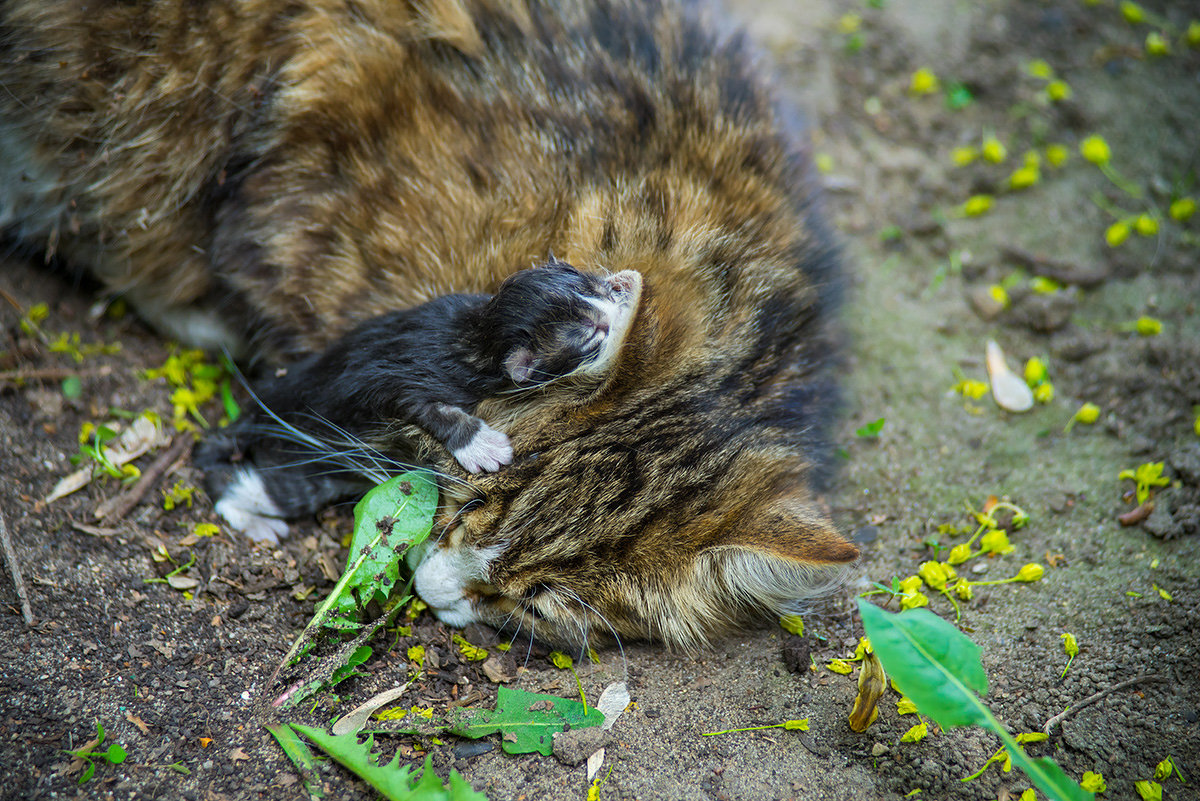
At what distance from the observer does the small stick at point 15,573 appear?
6.35 ft

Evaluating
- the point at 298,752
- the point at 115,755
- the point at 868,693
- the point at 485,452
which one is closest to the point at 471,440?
the point at 485,452

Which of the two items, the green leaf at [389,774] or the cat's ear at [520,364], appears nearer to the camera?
the green leaf at [389,774]

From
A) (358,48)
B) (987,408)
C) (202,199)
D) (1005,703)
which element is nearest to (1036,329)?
(987,408)

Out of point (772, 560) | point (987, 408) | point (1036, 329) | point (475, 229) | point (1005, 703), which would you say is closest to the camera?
point (772, 560)

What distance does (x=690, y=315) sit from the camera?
206 cm

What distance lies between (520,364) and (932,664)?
44.1 inches

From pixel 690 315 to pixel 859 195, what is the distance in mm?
1933

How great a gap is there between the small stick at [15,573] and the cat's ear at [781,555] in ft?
5.57

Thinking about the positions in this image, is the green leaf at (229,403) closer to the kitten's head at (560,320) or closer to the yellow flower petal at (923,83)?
the kitten's head at (560,320)

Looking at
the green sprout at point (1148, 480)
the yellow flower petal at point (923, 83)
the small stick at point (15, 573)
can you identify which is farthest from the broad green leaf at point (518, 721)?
the yellow flower petal at point (923, 83)

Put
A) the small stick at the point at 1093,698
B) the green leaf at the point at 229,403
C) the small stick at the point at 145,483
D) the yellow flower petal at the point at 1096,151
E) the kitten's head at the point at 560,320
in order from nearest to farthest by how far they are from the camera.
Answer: the kitten's head at the point at 560,320, the small stick at the point at 1093,698, the small stick at the point at 145,483, the green leaf at the point at 229,403, the yellow flower petal at the point at 1096,151

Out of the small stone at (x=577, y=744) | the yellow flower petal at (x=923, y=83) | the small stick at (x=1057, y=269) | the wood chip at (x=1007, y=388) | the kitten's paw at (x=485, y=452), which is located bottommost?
the small stone at (x=577, y=744)

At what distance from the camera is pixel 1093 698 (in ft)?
6.62

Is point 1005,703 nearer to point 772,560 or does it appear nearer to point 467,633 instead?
point 772,560
